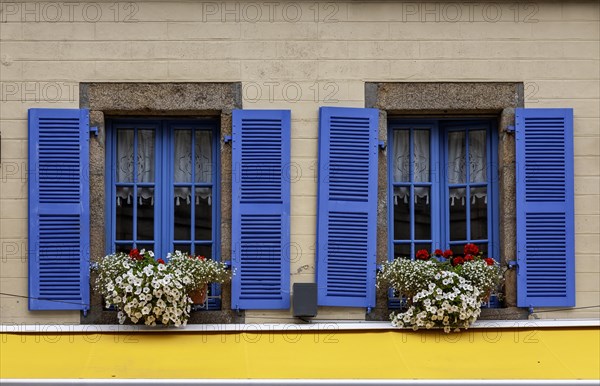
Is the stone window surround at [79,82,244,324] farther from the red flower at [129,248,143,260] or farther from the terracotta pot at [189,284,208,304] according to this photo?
the red flower at [129,248,143,260]

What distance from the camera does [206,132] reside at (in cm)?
969

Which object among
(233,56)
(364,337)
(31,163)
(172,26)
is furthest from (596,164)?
(31,163)

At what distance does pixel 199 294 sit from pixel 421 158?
2.39 meters

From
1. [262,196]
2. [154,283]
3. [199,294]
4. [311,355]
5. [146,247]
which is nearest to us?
[311,355]

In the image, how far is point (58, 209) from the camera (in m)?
9.23

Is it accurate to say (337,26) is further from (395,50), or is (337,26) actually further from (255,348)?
(255,348)

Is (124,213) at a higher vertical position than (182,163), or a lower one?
lower

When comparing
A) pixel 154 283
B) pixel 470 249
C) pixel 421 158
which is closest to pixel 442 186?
pixel 421 158

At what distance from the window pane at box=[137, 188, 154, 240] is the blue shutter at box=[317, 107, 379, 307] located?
153 centimetres

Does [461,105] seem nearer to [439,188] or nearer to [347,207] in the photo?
[439,188]

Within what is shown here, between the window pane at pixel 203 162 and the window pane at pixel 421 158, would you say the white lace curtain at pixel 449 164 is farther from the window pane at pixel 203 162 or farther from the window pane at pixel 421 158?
the window pane at pixel 203 162

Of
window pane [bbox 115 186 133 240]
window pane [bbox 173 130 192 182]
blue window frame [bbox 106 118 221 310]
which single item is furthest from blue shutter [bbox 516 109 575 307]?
window pane [bbox 115 186 133 240]

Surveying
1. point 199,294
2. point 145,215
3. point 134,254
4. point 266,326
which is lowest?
point 266,326

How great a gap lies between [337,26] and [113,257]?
2849 millimetres
